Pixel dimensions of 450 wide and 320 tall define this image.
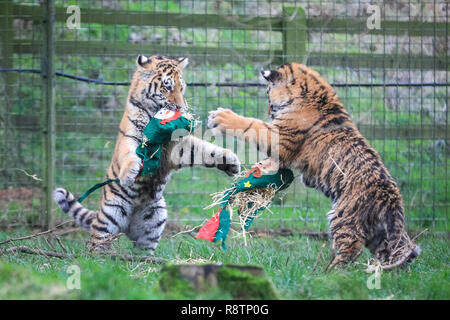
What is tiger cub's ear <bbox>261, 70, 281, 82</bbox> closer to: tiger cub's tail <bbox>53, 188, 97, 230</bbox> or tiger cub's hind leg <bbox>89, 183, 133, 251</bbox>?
tiger cub's hind leg <bbox>89, 183, 133, 251</bbox>

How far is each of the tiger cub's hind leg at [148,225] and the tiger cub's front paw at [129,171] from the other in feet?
2.42

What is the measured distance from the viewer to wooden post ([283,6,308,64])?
22.8 ft

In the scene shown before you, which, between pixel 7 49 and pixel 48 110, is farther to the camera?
pixel 7 49

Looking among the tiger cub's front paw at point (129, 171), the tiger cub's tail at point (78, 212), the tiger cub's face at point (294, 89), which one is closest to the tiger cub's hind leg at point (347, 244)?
the tiger cub's face at point (294, 89)

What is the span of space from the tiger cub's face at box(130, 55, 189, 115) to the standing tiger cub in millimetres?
625

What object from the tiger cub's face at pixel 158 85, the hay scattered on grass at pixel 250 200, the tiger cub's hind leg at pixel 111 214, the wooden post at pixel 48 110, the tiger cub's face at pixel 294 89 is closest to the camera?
the hay scattered on grass at pixel 250 200

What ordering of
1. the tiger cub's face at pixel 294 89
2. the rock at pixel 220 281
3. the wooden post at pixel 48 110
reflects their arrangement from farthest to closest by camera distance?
the wooden post at pixel 48 110, the tiger cub's face at pixel 294 89, the rock at pixel 220 281

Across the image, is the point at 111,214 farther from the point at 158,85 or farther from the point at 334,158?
the point at 334,158

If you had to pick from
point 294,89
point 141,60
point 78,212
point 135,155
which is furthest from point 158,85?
point 78,212

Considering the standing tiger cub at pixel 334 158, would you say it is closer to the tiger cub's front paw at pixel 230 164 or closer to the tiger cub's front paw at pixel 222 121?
the tiger cub's front paw at pixel 222 121

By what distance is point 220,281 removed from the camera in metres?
3.11

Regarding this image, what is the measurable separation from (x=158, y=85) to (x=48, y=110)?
2.12 metres

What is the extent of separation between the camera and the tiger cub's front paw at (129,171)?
477cm

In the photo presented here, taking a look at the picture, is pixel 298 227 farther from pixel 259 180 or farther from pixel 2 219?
pixel 2 219
